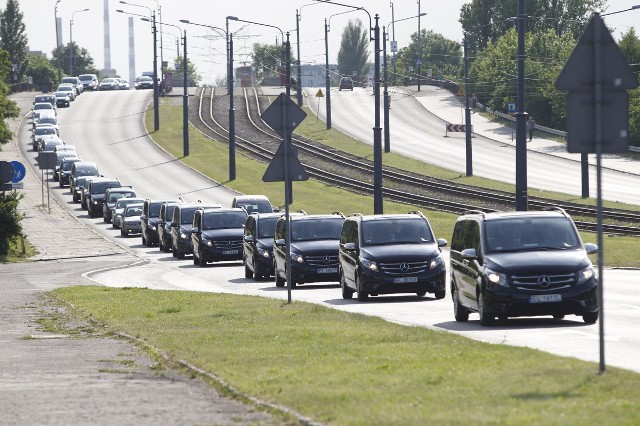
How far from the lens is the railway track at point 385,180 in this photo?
58.3m

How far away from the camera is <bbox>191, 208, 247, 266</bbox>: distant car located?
145ft

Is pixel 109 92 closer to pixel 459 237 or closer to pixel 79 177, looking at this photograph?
pixel 79 177

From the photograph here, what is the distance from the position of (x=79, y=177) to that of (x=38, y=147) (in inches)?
856

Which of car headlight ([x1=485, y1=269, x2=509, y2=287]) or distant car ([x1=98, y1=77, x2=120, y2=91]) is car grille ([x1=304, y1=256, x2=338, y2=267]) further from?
distant car ([x1=98, y1=77, x2=120, y2=91])

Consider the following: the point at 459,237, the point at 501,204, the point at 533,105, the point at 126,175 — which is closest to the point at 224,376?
the point at 459,237

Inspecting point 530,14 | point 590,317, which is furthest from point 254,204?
point 530,14

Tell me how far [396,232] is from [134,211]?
3644 cm

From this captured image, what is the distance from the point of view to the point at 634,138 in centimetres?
9525

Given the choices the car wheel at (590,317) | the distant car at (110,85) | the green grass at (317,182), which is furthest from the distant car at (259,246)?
the distant car at (110,85)

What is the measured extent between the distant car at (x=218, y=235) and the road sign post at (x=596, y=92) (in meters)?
31.2

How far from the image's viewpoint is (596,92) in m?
13.4

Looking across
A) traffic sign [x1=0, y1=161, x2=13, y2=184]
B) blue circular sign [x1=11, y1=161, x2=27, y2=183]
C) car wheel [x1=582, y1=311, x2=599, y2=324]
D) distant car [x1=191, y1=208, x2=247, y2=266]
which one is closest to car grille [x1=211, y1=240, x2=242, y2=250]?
distant car [x1=191, y1=208, x2=247, y2=266]

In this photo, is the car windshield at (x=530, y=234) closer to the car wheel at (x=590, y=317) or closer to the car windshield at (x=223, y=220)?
the car wheel at (x=590, y=317)

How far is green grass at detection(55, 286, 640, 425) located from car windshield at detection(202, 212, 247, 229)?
849 inches
